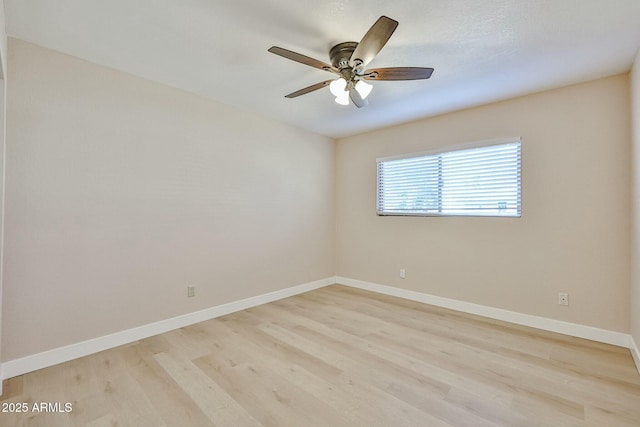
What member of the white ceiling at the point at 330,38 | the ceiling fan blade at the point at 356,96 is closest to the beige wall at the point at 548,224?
the white ceiling at the point at 330,38

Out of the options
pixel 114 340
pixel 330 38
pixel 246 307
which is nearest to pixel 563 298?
pixel 330 38

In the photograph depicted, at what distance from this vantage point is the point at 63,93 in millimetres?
2273

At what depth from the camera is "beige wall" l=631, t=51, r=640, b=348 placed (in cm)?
222

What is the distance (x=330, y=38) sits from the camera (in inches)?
79.3

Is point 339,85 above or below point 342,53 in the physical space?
below

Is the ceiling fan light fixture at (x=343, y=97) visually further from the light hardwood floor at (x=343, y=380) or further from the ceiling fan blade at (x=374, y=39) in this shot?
the light hardwood floor at (x=343, y=380)

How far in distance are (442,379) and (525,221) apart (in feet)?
6.33

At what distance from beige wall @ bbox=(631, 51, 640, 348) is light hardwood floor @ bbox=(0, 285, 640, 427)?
35 centimetres

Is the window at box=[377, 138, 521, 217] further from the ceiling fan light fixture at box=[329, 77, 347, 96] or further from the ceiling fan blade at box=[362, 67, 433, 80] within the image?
the ceiling fan light fixture at box=[329, 77, 347, 96]

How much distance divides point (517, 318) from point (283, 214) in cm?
295

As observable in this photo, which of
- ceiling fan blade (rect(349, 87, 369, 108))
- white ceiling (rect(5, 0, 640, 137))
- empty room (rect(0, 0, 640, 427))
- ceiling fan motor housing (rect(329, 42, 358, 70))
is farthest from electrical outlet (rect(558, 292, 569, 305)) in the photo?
ceiling fan motor housing (rect(329, 42, 358, 70))

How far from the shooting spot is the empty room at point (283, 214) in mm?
1792

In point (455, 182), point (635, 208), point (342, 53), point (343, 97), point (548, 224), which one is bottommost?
point (548, 224)

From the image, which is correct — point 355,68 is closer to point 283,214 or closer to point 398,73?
point 398,73
